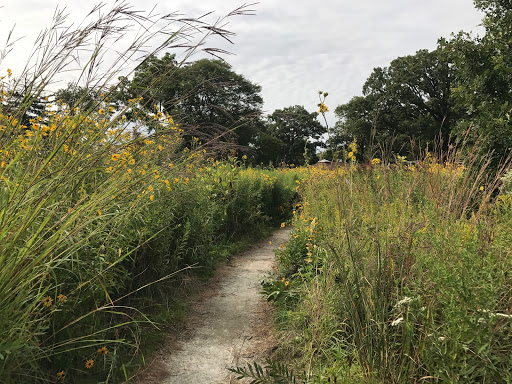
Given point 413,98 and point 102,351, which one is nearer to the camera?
point 102,351

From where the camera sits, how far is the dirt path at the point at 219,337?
2691mm

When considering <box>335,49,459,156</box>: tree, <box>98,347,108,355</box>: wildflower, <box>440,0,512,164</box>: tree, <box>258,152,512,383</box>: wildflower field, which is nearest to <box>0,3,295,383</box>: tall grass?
<box>98,347,108,355</box>: wildflower

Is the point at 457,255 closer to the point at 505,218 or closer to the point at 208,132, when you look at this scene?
the point at 505,218

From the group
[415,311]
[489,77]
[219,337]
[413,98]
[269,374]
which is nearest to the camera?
[269,374]

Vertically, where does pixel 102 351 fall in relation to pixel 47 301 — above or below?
below

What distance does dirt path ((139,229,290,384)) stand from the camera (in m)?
2.69

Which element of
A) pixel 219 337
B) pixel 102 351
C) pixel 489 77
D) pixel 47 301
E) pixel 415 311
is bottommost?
pixel 219 337

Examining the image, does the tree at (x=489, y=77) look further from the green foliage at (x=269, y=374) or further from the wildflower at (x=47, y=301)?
the wildflower at (x=47, y=301)

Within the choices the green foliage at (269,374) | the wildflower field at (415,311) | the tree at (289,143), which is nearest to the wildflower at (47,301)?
the green foliage at (269,374)

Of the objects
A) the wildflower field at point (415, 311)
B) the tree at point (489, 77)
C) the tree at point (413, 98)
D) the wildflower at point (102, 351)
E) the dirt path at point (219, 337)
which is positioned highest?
the tree at point (413, 98)

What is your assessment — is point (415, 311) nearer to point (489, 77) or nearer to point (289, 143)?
point (489, 77)

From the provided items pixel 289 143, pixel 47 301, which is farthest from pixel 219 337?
pixel 289 143

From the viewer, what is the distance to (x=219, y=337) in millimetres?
3266

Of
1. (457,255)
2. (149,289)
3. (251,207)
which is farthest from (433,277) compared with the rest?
(251,207)
